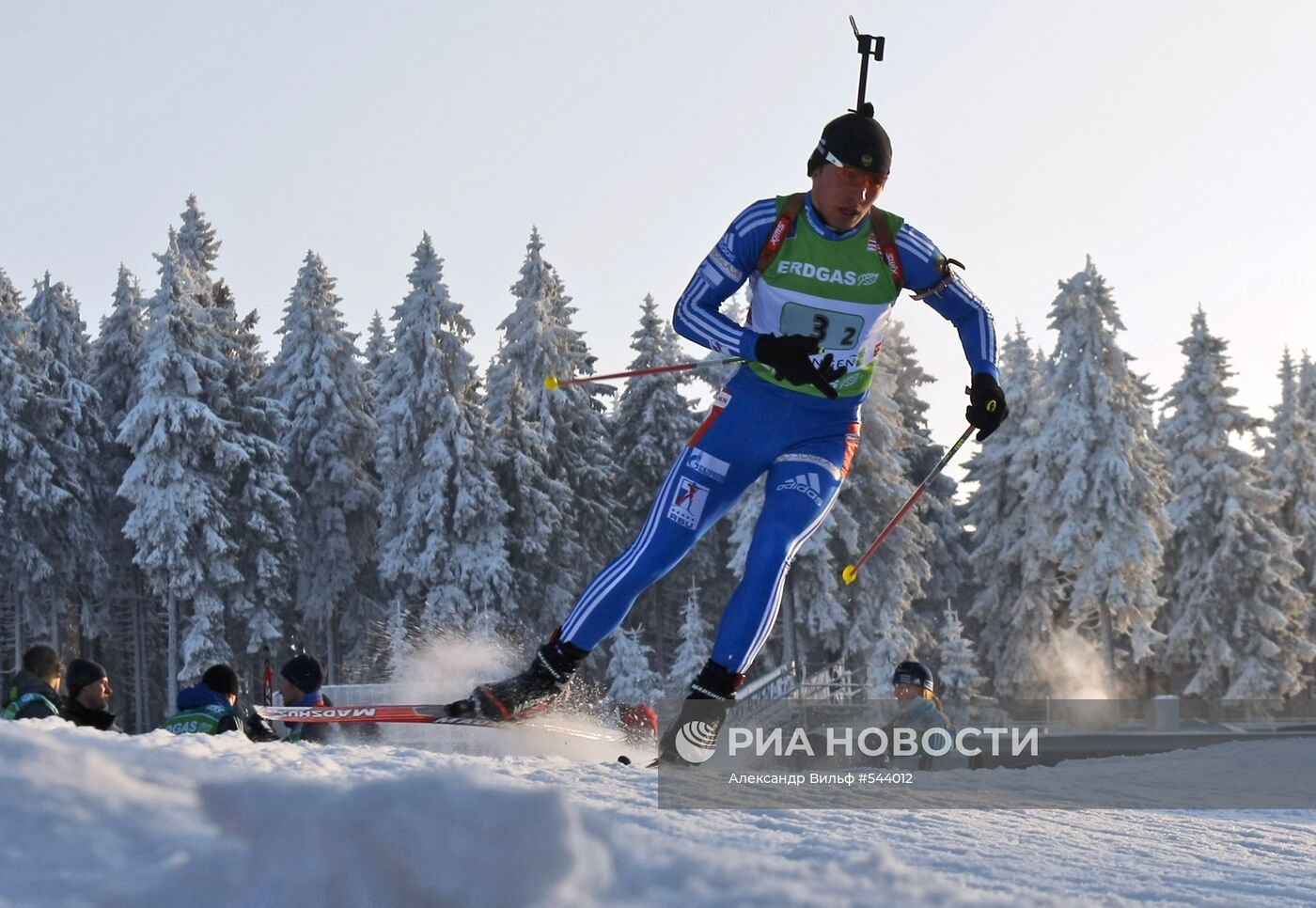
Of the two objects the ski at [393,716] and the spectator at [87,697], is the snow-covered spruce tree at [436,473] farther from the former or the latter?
the spectator at [87,697]

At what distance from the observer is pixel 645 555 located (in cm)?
598

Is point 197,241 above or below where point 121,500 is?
above

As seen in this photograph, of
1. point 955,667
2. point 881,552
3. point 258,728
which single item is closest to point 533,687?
point 258,728

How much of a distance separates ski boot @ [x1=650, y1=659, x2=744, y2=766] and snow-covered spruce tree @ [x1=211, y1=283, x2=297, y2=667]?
32.8 m

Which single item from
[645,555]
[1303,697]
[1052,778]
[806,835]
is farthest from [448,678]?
→ [1303,697]

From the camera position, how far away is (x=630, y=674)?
39.7m

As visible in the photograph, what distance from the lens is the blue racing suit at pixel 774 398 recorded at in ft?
19.4

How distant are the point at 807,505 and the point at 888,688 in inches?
1220

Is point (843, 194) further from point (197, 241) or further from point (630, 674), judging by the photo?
point (197, 241)

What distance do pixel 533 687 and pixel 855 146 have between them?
8.76ft

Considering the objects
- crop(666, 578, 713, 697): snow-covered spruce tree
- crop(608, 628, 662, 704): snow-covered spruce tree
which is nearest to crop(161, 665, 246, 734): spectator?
crop(666, 578, 713, 697): snow-covered spruce tree

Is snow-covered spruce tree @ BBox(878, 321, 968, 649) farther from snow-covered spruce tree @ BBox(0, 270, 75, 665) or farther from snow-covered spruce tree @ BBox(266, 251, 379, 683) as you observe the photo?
snow-covered spruce tree @ BBox(0, 270, 75, 665)

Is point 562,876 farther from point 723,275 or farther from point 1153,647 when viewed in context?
point 1153,647

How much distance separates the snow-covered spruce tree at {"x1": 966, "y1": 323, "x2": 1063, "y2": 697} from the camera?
45.2 meters
